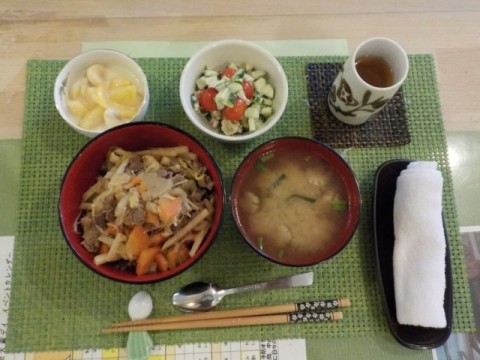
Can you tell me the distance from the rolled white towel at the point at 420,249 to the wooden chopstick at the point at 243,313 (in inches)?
6.3

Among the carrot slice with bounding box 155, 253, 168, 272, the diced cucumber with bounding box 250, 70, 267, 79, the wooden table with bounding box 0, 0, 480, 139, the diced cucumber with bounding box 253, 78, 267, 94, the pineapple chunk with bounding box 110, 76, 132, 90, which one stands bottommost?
the carrot slice with bounding box 155, 253, 168, 272

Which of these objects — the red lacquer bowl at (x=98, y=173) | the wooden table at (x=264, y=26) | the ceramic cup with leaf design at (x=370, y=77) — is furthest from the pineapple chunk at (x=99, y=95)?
the ceramic cup with leaf design at (x=370, y=77)

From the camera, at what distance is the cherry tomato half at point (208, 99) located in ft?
3.90

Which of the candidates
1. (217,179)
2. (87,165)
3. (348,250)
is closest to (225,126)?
(217,179)

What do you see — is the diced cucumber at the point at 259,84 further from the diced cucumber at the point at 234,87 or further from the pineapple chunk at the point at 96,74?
the pineapple chunk at the point at 96,74

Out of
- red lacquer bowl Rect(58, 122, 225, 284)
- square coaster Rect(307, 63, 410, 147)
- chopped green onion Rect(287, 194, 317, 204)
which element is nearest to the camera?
red lacquer bowl Rect(58, 122, 225, 284)

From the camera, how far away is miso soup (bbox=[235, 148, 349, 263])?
3.70 ft

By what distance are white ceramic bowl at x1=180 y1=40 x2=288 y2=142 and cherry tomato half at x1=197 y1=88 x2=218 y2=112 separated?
32 mm

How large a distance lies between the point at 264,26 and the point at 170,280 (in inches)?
33.7

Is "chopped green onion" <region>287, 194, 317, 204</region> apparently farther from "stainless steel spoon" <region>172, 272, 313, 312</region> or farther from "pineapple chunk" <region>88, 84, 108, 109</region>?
"pineapple chunk" <region>88, 84, 108, 109</region>

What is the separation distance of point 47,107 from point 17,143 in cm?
14

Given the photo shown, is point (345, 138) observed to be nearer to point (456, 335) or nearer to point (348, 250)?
point (348, 250)

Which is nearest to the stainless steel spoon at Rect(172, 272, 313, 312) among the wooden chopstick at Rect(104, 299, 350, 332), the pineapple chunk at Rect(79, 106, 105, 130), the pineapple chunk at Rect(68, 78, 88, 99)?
the wooden chopstick at Rect(104, 299, 350, 332)

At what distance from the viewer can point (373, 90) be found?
1.11 m
